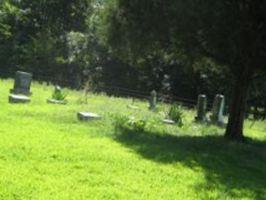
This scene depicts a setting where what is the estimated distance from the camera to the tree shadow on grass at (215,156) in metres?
9.65

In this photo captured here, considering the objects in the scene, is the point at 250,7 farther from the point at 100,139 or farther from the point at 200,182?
the point at 200,182

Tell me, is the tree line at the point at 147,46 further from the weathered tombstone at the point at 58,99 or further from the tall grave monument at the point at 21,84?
the tall grave monument at the point at 21,84

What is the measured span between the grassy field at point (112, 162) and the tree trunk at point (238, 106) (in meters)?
0.67

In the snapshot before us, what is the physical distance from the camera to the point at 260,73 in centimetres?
1672

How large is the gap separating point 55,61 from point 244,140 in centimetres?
3010

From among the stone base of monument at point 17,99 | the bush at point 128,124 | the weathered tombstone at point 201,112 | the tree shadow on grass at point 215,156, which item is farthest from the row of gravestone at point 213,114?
the stone base of monument at point 17,99

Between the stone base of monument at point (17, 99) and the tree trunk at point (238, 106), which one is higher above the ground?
the tree trunk at point (238, 106)

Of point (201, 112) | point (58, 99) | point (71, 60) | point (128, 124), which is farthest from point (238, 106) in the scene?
point (71, 60)

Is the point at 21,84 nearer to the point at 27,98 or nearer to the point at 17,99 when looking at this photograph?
the point at 27,98

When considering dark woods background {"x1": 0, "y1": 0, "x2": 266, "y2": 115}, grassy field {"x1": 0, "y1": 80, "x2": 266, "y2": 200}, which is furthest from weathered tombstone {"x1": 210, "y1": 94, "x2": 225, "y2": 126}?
dark woods background {"x1": 0, "y1": 0, "x2": 266, "y2": 115}

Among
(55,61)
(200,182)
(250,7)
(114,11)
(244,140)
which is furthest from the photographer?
(55,61)

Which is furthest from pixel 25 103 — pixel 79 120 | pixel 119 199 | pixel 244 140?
pixel 119 199

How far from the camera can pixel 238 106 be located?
16.0m

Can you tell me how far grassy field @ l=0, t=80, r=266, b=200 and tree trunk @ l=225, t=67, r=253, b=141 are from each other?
2.20 ft
